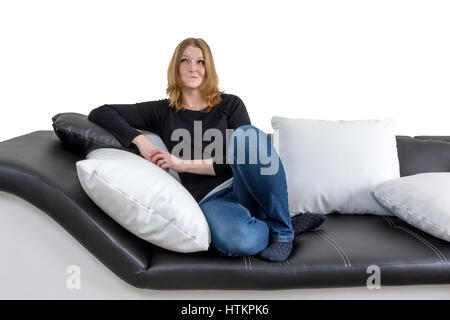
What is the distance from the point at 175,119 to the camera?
2.22 meters

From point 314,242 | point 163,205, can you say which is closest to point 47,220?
point 163,205

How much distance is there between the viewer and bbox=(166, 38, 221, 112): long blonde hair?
225 cm

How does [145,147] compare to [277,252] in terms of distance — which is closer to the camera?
[277,252]

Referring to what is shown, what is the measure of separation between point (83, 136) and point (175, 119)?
0.49 meters

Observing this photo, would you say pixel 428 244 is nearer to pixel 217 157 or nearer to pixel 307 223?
pixel 307 223

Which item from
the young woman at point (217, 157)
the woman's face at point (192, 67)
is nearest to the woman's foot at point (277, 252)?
the young woman at point (217, 157)

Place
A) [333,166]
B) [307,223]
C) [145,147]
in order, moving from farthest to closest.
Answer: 1. [333,166]
2. [145,147]
3. [307,223]

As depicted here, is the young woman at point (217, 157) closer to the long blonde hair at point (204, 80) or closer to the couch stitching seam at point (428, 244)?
the long blonde hair at point (204, 80)

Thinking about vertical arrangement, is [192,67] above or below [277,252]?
above

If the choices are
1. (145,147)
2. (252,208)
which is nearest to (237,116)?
(145,147)

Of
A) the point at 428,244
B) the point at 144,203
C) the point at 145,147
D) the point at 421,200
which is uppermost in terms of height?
the point at 145,147

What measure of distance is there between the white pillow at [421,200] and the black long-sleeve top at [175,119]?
2.49 feet

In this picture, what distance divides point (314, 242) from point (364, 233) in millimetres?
258
